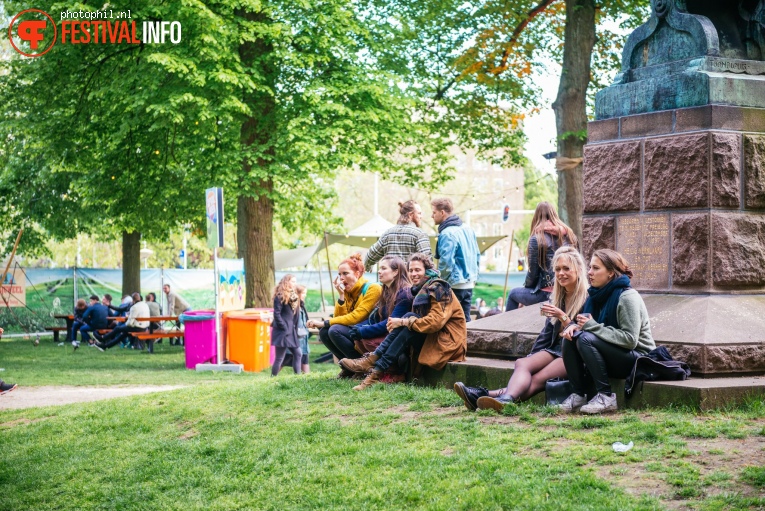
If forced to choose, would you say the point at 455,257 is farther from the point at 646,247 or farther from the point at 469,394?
the point at 469,394

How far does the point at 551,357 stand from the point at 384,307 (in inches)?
109

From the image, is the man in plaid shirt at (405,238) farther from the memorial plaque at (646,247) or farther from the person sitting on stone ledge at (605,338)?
the person sitting on stone ledge at (605,338)

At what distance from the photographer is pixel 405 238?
11.0 m

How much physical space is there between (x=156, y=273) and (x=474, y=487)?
2644 cm

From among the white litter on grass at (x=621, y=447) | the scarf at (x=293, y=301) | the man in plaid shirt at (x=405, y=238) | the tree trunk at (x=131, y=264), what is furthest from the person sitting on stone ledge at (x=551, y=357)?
the tree trunk at (x=131, y=264)

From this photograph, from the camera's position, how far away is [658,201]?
343 inches

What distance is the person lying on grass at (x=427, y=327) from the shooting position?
9133 mm

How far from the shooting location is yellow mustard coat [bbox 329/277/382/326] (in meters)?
10.5

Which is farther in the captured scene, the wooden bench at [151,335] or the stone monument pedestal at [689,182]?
the wooden bench at [151,335]

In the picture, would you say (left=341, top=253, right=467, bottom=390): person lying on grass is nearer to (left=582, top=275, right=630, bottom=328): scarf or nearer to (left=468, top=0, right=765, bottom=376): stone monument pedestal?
(left=468, top=0, right=765, bottom=376): stone monument pedestal

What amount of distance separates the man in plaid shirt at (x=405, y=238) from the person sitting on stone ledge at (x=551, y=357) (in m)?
3.06

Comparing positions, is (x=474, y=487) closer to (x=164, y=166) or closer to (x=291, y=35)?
(x=291, y=35)

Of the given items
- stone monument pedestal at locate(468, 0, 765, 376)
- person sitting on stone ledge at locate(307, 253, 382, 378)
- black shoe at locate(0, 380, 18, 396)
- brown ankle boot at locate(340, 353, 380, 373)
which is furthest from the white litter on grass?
black shoe at locate(0, 380, 18, 396)

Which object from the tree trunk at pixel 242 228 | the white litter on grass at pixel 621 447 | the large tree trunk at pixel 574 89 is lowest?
the white litter on grass at pixel 621 447
